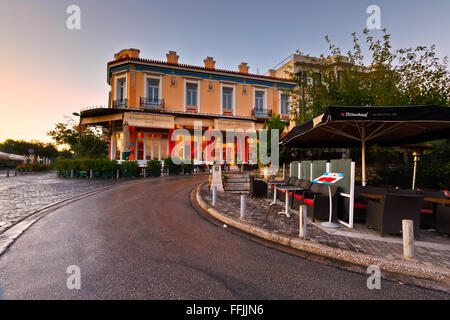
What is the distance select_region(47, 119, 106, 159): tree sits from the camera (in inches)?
800

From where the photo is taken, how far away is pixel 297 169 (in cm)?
719

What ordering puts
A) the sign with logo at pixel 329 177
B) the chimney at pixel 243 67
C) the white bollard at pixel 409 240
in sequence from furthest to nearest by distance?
the chimney at pixel 243 67 < the sign with logo at pixel 329 177 < the white bollard at pixel 409 240

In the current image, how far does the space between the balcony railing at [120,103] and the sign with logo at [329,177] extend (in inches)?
726

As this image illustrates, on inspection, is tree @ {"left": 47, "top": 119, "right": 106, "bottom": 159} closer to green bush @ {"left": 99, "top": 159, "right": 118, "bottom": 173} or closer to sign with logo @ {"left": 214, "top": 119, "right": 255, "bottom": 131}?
green bush @ {"left": 99, "top": 159, "right": 118, "bottom": 173}

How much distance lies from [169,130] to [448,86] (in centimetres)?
1879

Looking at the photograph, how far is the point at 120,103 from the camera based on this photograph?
60.7ft

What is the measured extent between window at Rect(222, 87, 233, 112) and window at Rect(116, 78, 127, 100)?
9971 mm

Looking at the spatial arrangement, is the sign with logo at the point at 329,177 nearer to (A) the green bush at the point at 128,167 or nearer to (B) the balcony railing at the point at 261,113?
(A) the green bush at the point at 128,167

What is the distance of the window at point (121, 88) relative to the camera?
18812 millimetres

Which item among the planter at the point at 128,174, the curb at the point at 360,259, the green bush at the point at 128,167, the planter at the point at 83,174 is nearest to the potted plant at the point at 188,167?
the green bush at the point at 128,167

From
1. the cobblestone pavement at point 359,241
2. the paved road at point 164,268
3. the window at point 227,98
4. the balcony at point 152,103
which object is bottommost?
the paved road at point 164,268

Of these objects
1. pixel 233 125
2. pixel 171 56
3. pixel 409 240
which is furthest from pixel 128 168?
pixel 409 240
